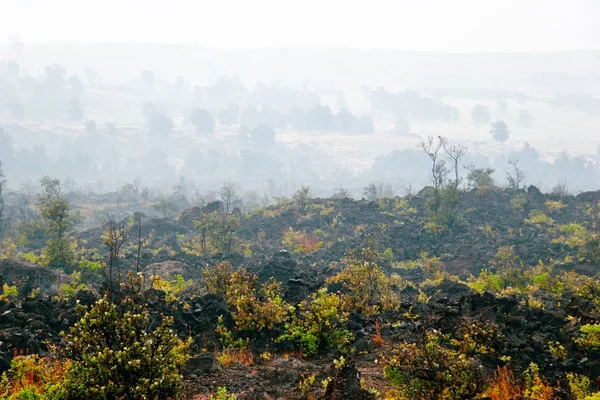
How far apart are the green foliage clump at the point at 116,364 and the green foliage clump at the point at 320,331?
147 inches

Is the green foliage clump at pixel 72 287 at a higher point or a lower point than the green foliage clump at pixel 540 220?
lower

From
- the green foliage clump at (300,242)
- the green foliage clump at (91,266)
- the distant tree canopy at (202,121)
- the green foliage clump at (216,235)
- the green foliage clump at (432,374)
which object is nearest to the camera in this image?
the green foliage clump at (432,374)

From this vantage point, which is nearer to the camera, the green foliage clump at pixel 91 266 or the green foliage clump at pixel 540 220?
the green foliage clump at pixel 91 266

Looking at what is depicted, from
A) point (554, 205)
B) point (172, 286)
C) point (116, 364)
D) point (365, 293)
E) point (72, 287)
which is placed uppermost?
point (116, 364)

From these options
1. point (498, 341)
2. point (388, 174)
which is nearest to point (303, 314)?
point (498, 341)

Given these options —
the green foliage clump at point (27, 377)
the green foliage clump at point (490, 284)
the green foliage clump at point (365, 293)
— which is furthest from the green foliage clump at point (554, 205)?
the green foliage clump at point (27, 377)

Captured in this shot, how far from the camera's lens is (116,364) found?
18.4ft

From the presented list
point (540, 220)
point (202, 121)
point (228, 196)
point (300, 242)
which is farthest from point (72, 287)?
point (202, 121)

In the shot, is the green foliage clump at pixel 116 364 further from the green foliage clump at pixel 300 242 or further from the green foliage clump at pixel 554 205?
the green foliage clump at pixel 554 205

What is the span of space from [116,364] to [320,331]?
476cm

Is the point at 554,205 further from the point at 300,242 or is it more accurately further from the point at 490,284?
the point at 490,284

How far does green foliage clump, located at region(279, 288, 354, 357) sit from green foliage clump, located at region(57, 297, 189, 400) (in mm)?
3738

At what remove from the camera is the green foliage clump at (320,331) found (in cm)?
915

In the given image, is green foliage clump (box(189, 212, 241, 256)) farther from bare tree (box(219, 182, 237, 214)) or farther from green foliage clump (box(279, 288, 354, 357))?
green foliage clump (box(279, 288, 354, 357))
